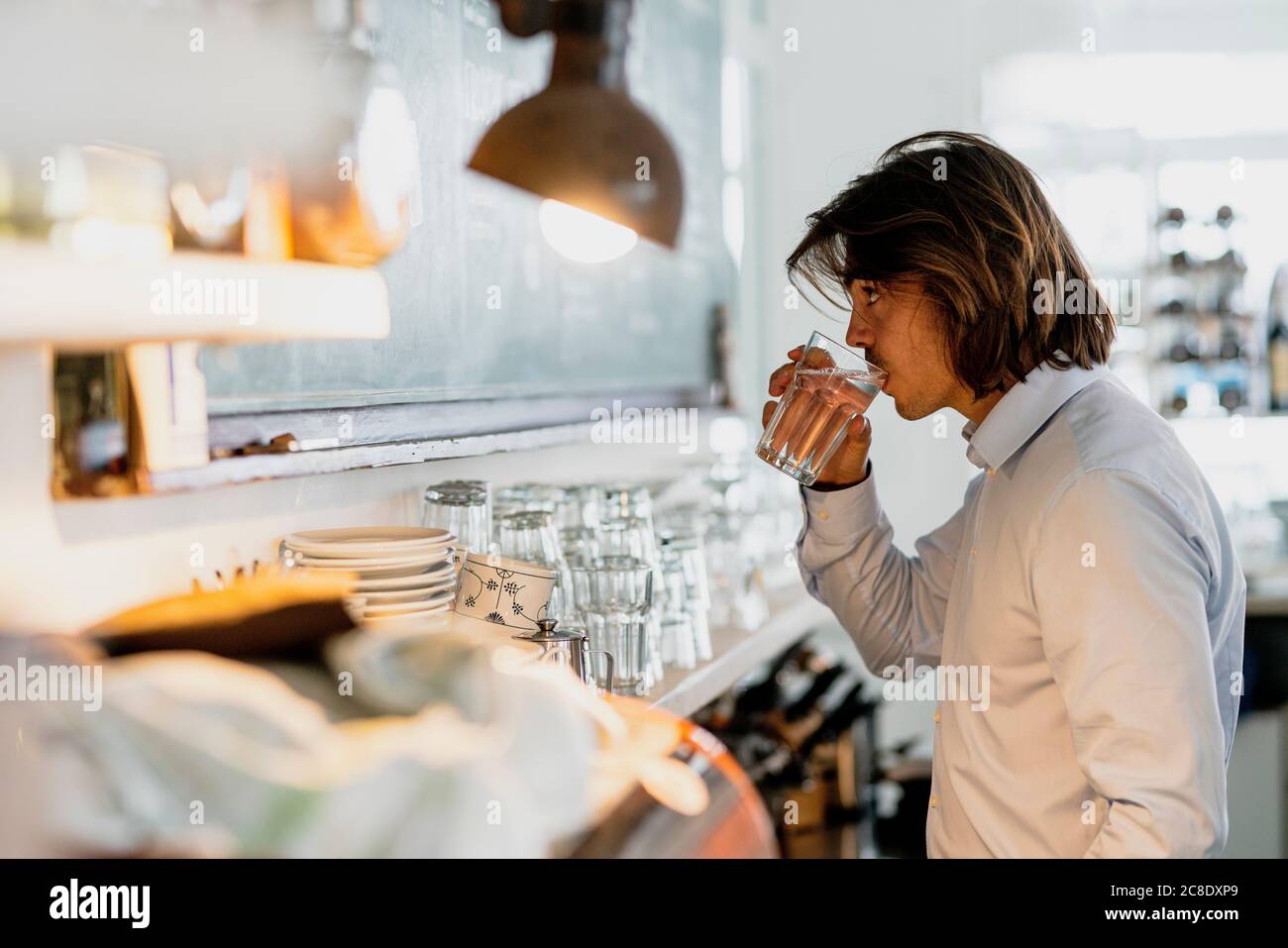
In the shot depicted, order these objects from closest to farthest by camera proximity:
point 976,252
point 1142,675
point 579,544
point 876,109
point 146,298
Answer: point 146,298
point 1142,675
point 976,252
point 579,544
point 876,109

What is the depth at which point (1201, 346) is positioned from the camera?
14.5 feet

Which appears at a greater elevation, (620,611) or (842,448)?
(842,448)

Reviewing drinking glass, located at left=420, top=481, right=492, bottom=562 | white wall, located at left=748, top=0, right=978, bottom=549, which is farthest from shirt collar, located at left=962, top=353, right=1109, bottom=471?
white wall, located at left=748, top=0, right=978, bottom=549

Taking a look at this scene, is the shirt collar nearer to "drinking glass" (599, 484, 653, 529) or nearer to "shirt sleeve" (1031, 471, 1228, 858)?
"shirt sleeve" (1031, 471, 1228, 858)

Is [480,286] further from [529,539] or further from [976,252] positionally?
[976,252]

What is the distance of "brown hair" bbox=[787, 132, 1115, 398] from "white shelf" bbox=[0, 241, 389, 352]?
2.35ft

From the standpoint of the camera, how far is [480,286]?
2207mm

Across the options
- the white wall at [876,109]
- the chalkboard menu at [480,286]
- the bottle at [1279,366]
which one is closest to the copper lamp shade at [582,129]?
the chalkboard menu at [480,286]

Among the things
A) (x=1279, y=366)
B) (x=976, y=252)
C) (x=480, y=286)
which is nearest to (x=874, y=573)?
(x=976, y=252)

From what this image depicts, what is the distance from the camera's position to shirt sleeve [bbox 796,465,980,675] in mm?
1772

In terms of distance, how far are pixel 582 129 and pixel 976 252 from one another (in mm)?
589

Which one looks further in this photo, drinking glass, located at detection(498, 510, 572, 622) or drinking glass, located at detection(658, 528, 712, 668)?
drinking glass, located at detection(658, 528, 712, 668)

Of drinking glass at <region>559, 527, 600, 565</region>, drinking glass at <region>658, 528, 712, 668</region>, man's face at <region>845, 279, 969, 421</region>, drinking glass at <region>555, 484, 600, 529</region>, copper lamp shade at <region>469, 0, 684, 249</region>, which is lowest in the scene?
drinking glass at <region>658, 528, 712, 668</region>

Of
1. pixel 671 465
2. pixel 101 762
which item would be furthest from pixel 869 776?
pixel 101 762
